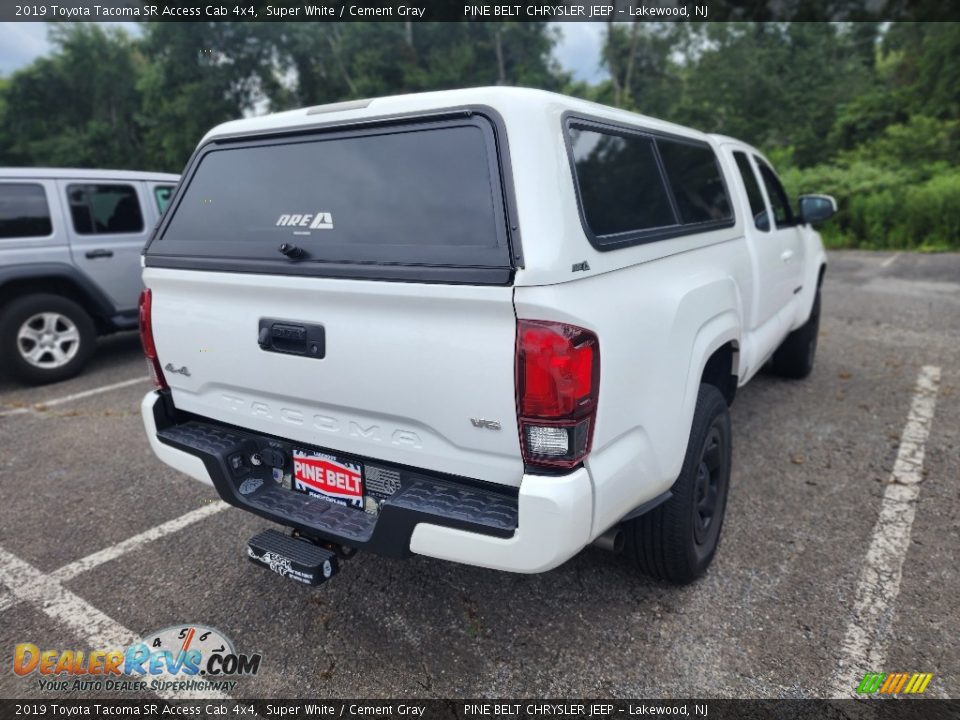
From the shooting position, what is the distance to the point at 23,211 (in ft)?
19.0

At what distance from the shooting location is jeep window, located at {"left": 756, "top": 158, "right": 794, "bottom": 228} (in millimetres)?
4516

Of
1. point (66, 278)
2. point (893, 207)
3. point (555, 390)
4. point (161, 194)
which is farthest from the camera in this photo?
point (893, 207)

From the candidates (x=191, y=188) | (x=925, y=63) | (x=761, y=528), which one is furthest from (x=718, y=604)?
(x=925, y=63)

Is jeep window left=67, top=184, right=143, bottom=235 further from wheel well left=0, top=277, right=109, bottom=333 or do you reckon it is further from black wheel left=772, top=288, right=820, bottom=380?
black wheel left=772, top=288, right=820, bottom=380

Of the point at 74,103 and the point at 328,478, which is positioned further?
the point at 74,103

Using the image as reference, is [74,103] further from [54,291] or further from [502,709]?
[502,709]

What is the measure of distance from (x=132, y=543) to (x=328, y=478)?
1543 mm

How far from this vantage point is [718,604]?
8.59 feet

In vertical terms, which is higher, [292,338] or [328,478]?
[292,338]

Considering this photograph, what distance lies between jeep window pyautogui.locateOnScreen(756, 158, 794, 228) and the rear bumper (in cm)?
342

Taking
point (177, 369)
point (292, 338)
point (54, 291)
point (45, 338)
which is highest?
point (292, 338)

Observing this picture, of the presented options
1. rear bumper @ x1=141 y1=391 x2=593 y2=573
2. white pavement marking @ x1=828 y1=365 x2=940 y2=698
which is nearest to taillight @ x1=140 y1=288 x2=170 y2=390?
rear bumper @ x1=141 y1=391 x2=593 y2=573

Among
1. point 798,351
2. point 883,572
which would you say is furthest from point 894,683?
point 798,351

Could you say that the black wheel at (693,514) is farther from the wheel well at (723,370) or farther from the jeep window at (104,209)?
the jeep window at (104,209)
